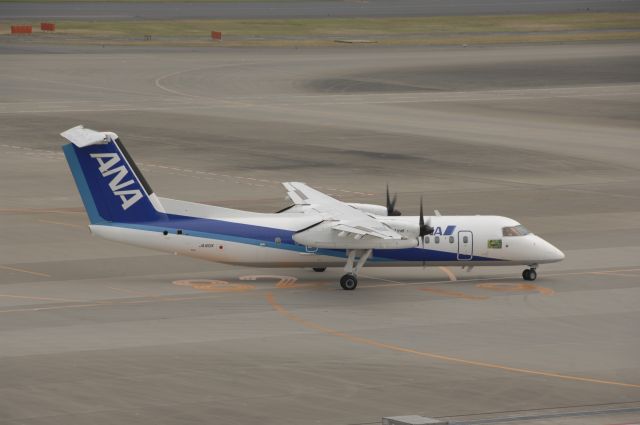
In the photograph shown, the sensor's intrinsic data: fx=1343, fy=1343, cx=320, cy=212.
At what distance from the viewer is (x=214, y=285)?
50.7 metres

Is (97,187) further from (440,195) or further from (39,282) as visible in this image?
(440,195)

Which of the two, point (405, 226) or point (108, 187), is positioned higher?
point (108, 187)

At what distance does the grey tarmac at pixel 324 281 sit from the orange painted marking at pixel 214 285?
19 cm

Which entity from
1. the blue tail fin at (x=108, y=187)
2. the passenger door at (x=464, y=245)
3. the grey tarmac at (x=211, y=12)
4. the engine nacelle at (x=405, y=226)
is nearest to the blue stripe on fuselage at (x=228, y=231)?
the blue tail fin at (x=108, y=187)

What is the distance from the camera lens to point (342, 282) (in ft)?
163

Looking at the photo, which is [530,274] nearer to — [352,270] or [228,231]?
[352,270]

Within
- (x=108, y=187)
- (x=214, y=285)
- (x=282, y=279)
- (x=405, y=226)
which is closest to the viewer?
(x=405, y=226)

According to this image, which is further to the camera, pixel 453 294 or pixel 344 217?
pixel 453 294

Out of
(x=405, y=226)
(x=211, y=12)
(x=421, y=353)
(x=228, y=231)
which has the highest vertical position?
(x=211, y=12)

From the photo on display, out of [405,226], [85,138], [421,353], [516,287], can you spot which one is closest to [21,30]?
[85,138]

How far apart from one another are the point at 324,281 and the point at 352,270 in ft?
7.40

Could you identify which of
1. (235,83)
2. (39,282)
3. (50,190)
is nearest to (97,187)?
(39,282)

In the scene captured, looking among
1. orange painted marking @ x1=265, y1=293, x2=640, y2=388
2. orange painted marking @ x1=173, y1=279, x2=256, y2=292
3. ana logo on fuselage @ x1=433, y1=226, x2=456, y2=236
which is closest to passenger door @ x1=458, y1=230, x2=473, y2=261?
ana logo on fuselage @ x1=433, y1=226, x2=456, y2=236

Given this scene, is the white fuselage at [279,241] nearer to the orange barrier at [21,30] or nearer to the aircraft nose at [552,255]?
the aircraft nose at [552,255]
